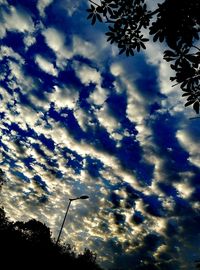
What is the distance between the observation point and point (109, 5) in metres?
7.27

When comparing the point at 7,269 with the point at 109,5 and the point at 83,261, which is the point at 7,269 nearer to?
the point at 83,261

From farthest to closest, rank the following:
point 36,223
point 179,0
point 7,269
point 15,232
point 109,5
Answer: point 36,223
point 15,232
point 7,269
point 109,5
point 179,0

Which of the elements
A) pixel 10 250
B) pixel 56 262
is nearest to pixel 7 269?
pixel 10 250

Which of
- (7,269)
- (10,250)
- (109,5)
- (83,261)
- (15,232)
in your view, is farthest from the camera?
(83,261)

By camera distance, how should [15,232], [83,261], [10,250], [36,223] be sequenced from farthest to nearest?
[36,223], [83,261], [15,232], [10,250]

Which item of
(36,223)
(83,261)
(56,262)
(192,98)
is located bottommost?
(192,98)

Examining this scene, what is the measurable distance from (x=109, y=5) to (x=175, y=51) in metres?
2.27

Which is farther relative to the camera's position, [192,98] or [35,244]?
[35,244]

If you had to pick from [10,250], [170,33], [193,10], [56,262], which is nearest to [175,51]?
[170,33]

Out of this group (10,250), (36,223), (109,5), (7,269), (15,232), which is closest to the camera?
(109,5)

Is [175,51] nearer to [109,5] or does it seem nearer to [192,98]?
[192,98]

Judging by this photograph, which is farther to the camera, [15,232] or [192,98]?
[15,232]

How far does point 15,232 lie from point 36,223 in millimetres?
37644

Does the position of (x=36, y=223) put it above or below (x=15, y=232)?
above
